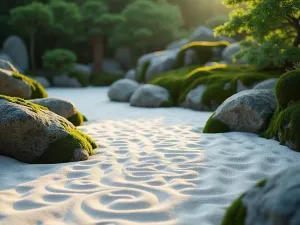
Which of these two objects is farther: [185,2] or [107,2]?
[185,2]

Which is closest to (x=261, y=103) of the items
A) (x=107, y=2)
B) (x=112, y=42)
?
(x=112, y=42)

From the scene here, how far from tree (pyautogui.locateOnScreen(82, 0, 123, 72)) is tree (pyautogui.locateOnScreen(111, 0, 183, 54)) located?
2.70ft

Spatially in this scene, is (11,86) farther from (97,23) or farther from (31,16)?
(97,23)

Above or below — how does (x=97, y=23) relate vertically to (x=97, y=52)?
above

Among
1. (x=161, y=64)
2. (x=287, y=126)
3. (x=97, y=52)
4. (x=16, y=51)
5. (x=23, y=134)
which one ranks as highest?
(x=16, y=51)

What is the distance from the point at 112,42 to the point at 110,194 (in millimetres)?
22403

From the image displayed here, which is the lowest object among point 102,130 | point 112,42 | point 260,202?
point 102,130

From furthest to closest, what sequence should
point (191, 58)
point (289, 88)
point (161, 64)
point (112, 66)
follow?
point (112, 66) < point (161, 64) < point (191, 58) < point (289, 88)

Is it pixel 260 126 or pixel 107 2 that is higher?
pixel 107 2

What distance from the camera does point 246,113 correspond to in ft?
18.7

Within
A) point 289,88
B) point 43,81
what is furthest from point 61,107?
point 43,81

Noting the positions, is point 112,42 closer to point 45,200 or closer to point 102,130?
point 102,130

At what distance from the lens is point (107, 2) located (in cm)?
2809

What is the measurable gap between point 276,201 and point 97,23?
23.2 meters
